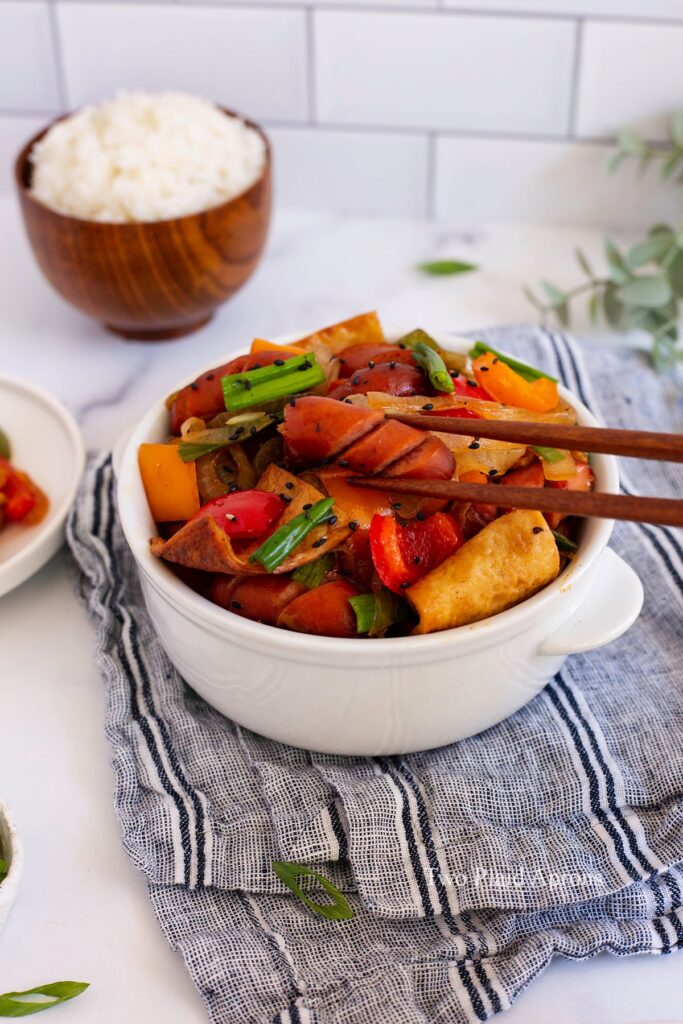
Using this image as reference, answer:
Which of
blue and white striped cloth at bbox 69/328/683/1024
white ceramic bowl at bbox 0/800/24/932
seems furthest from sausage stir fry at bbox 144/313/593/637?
white ceramic bowl at bbox 0/800/24/932

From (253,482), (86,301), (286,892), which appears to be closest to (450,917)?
(286,892)

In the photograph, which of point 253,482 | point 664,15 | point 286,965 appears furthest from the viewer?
point 664,15

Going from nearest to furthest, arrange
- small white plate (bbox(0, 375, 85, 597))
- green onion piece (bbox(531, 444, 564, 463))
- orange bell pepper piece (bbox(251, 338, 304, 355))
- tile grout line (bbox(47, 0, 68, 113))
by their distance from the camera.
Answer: green onion piece (bbox(531, 444, 564, 463))
orange bell pepper piece (bbox(251, 338, 304, 355))
small white plate (bbox(0, 375, 85, 597))
tile grout line (bbox(47, 0, 68, 113))

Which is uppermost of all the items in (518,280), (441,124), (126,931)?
(441,124)

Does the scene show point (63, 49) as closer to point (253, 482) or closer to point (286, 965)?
point (253, 482)

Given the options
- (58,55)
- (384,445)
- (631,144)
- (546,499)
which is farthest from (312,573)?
(58,55)

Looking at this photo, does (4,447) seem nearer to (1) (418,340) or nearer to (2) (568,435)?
(1) (418,340)

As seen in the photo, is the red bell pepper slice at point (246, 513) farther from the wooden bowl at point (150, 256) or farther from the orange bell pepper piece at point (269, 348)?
the wooden bowl at point (150, 256)

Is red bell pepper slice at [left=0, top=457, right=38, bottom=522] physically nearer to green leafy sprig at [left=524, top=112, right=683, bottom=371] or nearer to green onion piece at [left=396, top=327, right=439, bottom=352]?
green onion piece at [left=396, top=327, right=439, bottom=352]

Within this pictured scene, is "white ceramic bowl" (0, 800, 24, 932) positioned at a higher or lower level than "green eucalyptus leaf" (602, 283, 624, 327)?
lower
